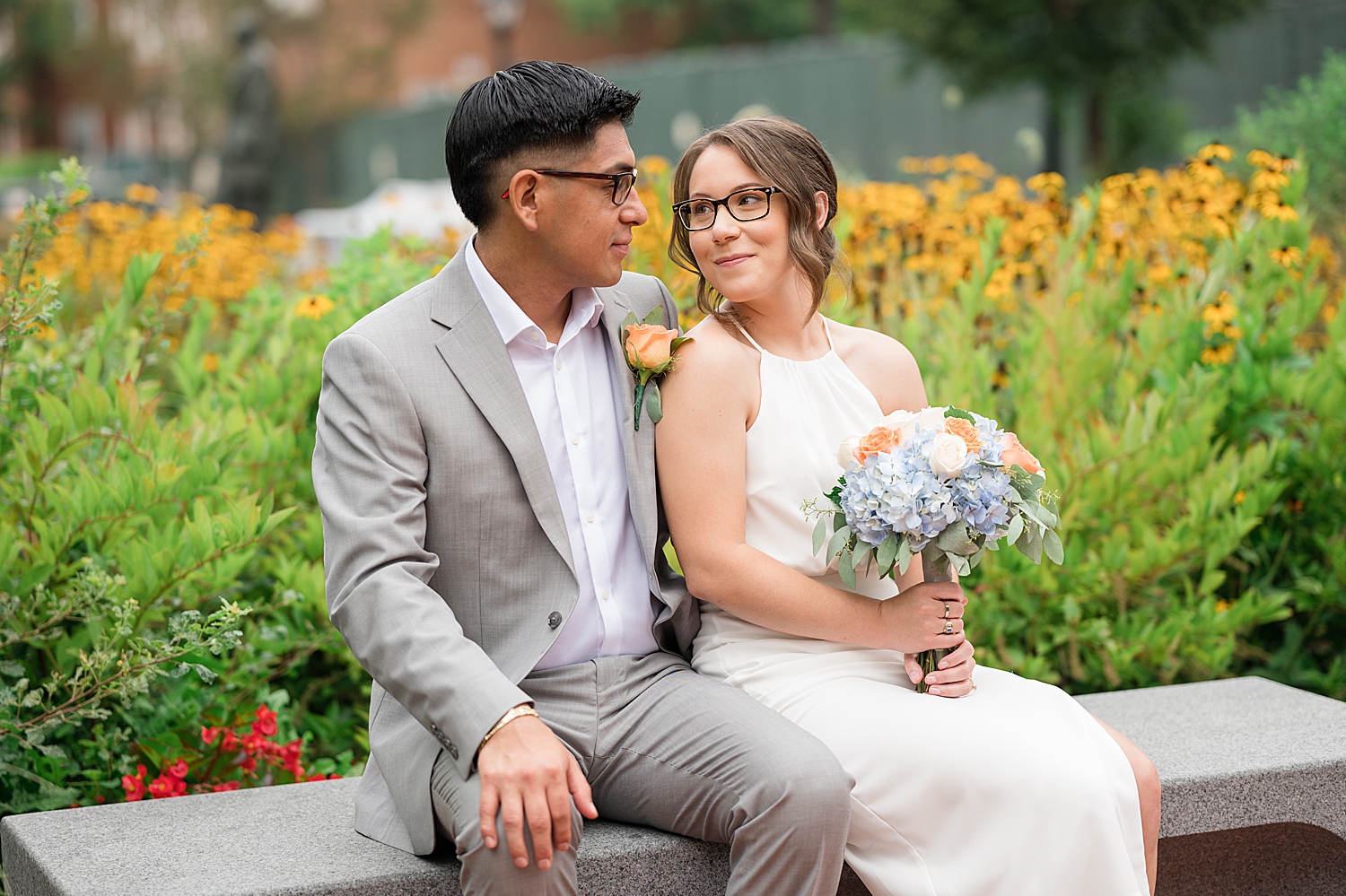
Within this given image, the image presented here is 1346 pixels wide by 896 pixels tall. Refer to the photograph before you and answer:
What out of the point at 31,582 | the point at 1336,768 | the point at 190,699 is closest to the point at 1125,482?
the point at 1336,768

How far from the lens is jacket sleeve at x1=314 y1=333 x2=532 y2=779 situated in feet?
6.65

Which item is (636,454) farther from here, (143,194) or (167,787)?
(143,194)

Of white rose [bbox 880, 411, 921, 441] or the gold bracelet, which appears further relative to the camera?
white rose [bbox 880, 411, 921, 441]

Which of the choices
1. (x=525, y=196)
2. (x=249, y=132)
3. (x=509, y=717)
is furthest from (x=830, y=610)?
(x=249, y=132)

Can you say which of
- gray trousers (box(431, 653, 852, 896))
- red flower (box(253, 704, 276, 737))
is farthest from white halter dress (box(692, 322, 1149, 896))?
red flower (box(253, 704, 276, 737))

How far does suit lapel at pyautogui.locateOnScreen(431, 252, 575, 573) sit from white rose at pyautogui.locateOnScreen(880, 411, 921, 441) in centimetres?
63

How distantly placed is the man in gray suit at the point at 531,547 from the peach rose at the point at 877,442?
16.6 inches

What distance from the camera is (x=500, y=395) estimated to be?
2346 millimetres

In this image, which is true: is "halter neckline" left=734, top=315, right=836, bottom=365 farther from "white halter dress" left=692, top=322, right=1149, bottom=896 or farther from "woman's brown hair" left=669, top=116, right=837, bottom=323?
"white halter dress" left=692, top=322, right=1149, bottom=896

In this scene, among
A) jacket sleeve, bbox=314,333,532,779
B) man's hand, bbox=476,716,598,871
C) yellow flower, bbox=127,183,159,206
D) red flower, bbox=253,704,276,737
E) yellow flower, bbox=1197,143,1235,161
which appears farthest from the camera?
yellow flower, bbox=127,183,159,206

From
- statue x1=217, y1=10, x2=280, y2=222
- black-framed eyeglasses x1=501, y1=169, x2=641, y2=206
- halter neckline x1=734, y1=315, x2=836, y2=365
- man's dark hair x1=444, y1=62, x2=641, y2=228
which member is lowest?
halter neckline x1=734, y1=315, x2=836, y2=365

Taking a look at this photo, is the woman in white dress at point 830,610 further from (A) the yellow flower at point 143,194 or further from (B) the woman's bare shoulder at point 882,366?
(A) the yellow flower at point 143,194

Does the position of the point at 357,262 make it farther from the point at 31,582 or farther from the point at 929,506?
the point at 929,506

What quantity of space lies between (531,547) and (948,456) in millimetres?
769
